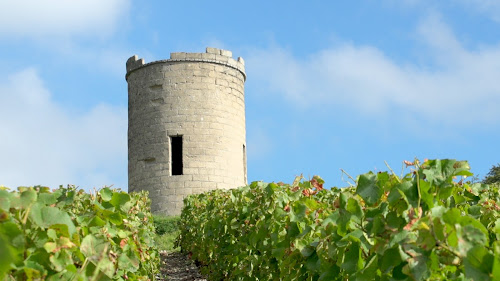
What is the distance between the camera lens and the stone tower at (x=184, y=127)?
18406mm

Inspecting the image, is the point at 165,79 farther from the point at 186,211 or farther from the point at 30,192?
the point at 30,192

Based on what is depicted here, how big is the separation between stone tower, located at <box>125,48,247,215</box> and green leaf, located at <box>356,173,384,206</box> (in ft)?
52.8

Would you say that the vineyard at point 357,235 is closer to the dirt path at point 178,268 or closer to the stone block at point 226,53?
the dirt path at point 178,268

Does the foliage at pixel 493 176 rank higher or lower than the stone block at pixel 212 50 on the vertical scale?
lower

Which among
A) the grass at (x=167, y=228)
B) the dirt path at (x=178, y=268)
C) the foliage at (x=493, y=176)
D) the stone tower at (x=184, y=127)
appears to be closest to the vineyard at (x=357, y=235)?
the dirt path at (x=178, y=268)

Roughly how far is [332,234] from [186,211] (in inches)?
433

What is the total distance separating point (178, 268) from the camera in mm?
11797

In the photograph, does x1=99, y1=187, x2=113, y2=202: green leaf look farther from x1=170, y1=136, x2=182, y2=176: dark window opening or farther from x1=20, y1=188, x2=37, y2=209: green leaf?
x1=170, y1=136, x2=182, y2=176: dark window opening

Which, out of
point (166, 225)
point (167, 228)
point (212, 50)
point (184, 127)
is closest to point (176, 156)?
point (184, 127)

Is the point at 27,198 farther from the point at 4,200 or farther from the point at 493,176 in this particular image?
the point at 493,176

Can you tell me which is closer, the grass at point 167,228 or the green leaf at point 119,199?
the green leaf at point 119,199

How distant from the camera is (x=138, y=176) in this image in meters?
18.9

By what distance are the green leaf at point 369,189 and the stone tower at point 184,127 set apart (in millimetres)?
16084

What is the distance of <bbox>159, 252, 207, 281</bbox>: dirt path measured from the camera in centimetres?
1021
